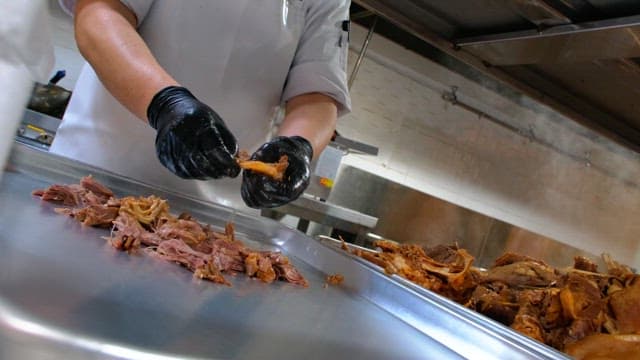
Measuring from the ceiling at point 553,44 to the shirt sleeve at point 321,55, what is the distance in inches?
44.1

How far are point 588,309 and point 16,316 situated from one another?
43.1 inches

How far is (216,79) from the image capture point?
1.57 meters

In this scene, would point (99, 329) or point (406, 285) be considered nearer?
point (99, 329)

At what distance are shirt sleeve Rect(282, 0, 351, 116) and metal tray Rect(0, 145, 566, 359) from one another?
0.64 metres

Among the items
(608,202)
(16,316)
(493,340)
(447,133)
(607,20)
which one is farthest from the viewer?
(608,202)

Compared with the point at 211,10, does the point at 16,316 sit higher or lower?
lower

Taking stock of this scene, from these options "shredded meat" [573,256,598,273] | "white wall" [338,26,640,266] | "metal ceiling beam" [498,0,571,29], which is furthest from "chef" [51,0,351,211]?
"white wall" [338,26,640,266]

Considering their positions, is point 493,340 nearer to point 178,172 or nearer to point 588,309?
point 588,309

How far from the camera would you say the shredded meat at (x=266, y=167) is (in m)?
1.15

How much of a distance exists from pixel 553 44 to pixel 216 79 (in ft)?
6.30

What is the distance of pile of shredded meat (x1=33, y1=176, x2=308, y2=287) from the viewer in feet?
2.81

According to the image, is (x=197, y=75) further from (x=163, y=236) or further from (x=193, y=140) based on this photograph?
(x=163, y=236)

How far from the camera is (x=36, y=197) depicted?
100 cm

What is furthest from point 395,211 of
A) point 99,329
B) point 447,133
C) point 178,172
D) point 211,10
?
point 99,329
